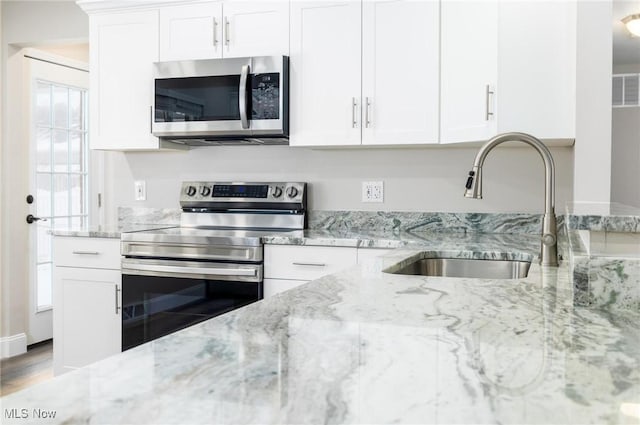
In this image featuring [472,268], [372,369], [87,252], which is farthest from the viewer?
[87,252]

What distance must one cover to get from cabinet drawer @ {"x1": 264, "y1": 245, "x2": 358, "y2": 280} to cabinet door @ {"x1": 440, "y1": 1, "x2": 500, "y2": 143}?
2.50 ft

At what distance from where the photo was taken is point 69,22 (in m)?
3.72

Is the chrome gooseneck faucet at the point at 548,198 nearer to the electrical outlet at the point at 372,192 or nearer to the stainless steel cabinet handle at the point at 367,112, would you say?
the stainless steel cabinet handle at the point at 367,112

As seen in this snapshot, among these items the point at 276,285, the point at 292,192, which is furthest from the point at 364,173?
the point at 276,285

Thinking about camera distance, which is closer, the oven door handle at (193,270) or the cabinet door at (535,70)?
the cabinet door at (535,70)

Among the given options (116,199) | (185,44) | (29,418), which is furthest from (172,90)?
(29,418)

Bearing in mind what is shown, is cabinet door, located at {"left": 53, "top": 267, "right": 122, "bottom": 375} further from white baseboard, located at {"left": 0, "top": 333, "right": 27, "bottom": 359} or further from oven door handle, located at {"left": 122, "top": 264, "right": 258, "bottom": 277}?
white baseboard, located at {"left": 0, "top": 333, "right": 27, "bottom": 359}

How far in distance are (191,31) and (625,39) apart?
2.70m

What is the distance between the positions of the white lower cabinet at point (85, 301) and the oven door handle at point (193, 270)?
144mm

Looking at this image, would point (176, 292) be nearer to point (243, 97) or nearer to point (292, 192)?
point (292, 192)

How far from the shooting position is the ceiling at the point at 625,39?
3.64m

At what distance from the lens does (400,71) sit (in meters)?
2.79

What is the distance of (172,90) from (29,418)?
9.00 ft

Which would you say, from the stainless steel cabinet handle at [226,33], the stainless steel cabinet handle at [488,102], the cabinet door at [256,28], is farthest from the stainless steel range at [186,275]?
the stainless steel cabinet handle at [488,102]
